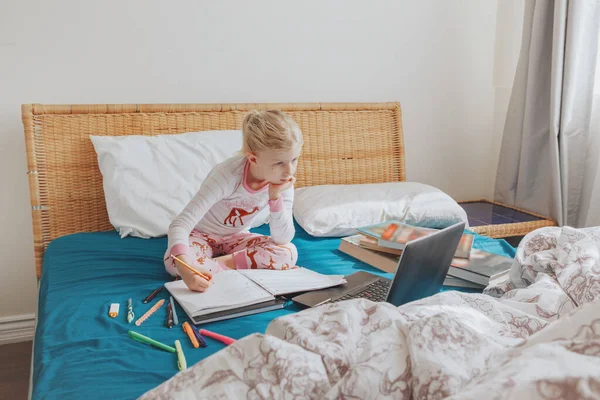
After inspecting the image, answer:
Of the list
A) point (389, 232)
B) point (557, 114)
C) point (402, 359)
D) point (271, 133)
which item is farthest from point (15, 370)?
point (557, 114)

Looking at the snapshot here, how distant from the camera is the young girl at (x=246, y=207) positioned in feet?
4.85

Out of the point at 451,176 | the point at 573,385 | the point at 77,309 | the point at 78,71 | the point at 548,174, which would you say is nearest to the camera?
the point at 573,385

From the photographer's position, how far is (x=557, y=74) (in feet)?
7.59

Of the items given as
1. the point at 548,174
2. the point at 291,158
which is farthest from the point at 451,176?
the point at 291,158

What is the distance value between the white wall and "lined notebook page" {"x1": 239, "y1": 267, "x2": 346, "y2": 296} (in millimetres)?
1148

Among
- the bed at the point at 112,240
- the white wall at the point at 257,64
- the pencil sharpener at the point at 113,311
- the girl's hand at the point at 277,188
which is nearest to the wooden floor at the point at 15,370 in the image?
the white wall at the point at 257,64

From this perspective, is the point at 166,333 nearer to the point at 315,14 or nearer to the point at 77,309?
the point at 77,309

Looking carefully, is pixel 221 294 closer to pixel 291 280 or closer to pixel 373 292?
pixel 291 280

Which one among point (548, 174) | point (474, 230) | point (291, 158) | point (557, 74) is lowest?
point (474, 230)

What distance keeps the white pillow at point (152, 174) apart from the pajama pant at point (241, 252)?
268mm

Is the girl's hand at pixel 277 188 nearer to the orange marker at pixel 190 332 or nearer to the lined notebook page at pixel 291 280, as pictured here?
the lined notebook page at pixel 291 280

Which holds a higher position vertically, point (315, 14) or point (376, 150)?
point (315, 14)

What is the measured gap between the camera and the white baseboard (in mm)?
2154

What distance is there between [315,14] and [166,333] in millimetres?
1771
